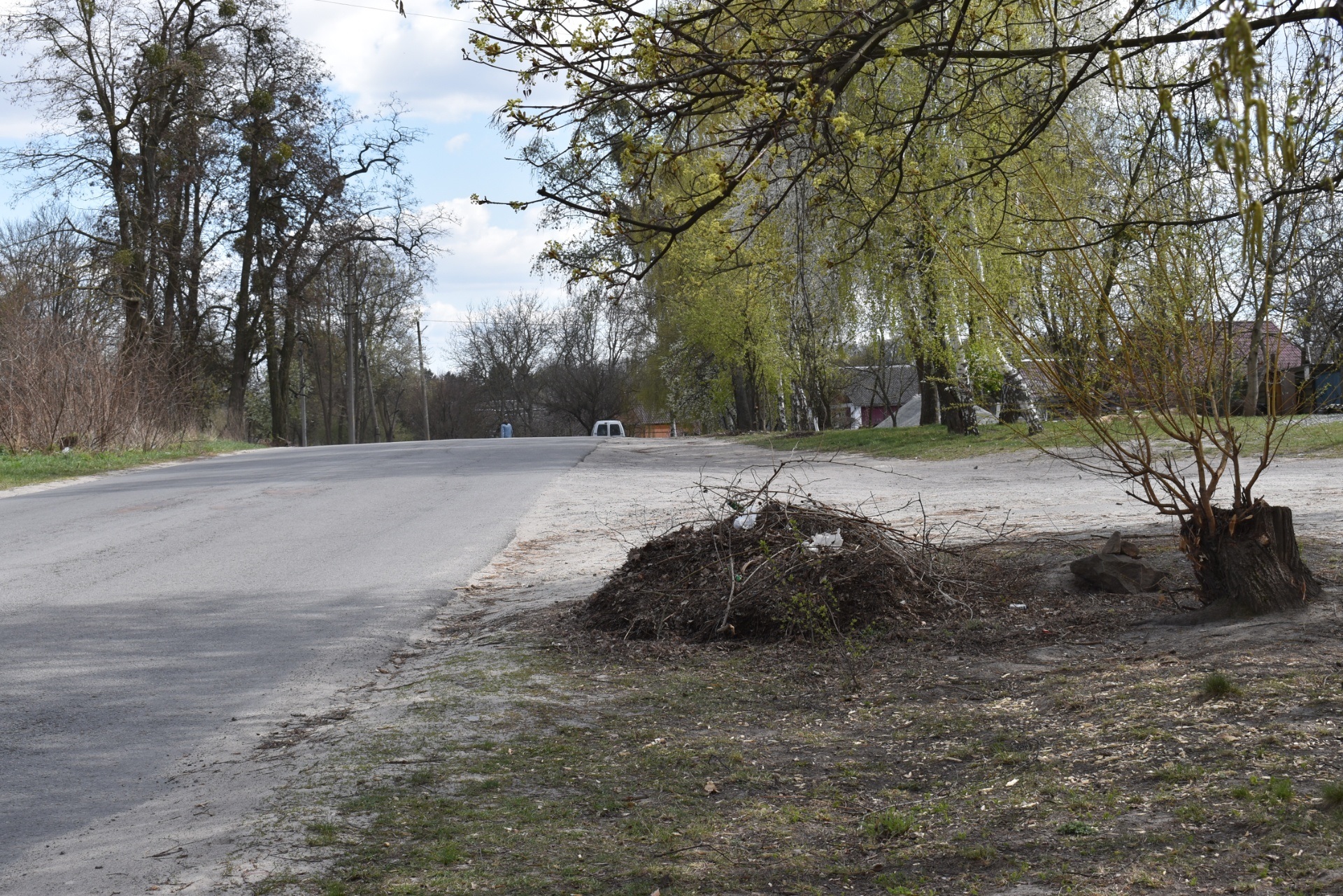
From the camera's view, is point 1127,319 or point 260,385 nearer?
point 1127,319

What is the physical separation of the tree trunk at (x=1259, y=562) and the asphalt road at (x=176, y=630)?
14.2 ft

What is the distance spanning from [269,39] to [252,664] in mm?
36919

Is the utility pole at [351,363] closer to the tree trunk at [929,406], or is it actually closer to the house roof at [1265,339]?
the tree trunk at [929,406]

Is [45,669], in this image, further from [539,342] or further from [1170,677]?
[539,342]

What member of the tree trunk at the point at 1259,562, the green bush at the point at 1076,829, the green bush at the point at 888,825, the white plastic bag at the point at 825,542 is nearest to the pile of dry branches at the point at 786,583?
the white plastic bag at the point at 825,542

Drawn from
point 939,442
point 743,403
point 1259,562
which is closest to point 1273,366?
point 1259,562

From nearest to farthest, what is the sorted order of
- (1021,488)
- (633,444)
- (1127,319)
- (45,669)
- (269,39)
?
1. (1127,319)
2. (45,669)
3. (1021,488)
4. (633,444)
5. (269,39)

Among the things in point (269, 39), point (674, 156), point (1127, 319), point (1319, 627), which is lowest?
point (1319, 627)

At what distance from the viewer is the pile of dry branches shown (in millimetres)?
5961

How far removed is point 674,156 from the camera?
15.4 ft

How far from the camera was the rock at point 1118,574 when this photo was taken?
6285 millimetres

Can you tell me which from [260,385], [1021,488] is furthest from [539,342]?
[1021,488]

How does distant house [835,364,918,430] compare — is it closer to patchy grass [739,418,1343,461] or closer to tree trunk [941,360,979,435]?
patchy grass [739,418,1343,461]

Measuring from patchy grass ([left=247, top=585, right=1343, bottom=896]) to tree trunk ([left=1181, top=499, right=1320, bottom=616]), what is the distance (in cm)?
32
